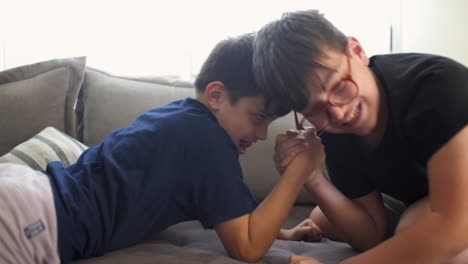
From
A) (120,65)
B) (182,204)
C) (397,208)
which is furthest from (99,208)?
(120,65)

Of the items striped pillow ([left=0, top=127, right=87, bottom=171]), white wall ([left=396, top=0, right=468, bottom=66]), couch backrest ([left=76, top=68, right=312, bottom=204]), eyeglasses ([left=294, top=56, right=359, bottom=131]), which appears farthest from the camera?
white wall ([left=396, top=0, right=468, bottom=66])

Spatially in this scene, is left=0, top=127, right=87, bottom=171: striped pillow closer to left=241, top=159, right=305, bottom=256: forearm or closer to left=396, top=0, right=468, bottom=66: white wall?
left=241, top=159, right=305, bottom=256: forearm

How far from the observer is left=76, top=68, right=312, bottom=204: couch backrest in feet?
5.29

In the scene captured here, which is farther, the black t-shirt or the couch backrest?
the couch backrest

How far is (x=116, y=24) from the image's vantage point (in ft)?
6.99

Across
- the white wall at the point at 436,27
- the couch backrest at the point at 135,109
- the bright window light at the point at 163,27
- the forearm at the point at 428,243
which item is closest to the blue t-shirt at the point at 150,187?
the forearm at the point at 428,243

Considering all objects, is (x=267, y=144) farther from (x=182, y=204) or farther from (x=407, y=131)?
(x=407, y=131)

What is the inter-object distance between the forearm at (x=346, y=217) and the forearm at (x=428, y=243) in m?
0.28

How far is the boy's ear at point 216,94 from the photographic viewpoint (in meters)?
1.20

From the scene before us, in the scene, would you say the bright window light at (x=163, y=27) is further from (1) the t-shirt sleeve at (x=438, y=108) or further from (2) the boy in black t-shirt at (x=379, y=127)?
(1) the t-shirt sleeve at (x=438, y=108)

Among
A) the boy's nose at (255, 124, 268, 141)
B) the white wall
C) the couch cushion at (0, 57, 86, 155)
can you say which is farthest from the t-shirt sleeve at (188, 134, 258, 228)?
the white wall

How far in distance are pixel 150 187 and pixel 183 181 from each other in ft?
0.24

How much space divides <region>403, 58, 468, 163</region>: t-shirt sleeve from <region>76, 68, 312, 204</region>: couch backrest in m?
0.67

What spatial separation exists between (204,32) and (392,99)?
1239 millimetres
